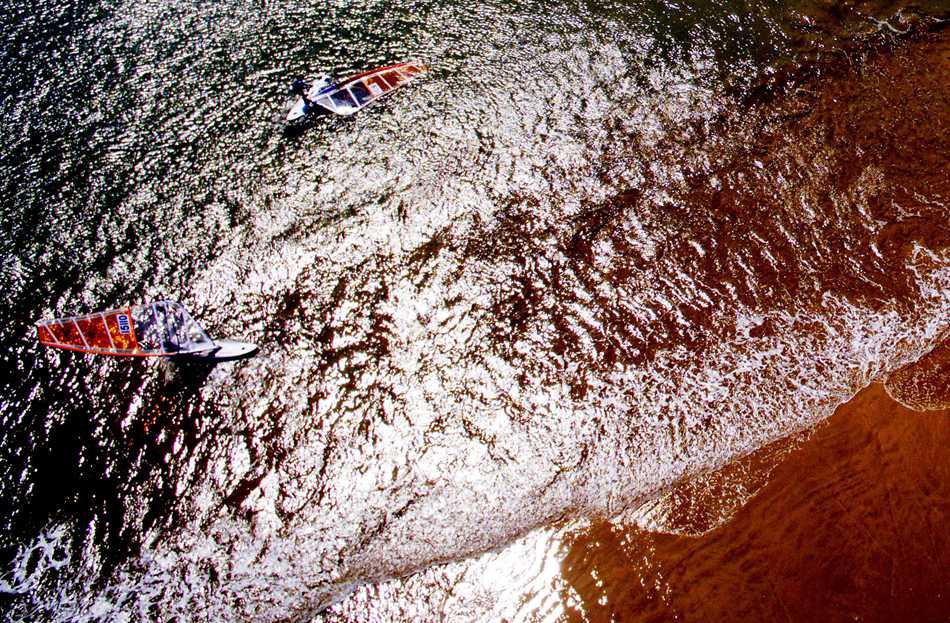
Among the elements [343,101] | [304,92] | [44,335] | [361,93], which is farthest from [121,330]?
[361,93]

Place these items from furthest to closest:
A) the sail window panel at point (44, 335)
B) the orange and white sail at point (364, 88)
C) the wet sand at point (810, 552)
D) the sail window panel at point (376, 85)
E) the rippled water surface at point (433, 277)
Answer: the sail window panel at point (376, 85), the orange and white sail at point (364, 88), the sail window panel at point (44, 335), the rippled water surface at point (433, 277), the wet sand at point (810, 552)

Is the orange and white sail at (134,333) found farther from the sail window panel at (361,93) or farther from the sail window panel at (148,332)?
the sail window panel at (361,93)

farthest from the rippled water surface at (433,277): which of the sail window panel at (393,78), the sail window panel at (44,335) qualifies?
the sail window panel at (393,78)

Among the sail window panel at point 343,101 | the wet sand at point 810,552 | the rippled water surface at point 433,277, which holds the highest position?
the sail window panel at point 343,101

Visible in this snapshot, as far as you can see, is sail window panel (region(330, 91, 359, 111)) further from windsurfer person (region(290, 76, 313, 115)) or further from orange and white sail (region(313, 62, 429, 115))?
windsurfer person (region(290, 76, 313, 115))

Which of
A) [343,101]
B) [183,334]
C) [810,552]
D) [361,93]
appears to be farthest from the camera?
[361,93]

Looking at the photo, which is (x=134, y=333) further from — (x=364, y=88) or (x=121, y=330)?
(x=364, y=88)

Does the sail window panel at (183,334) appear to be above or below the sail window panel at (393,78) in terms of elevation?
below
